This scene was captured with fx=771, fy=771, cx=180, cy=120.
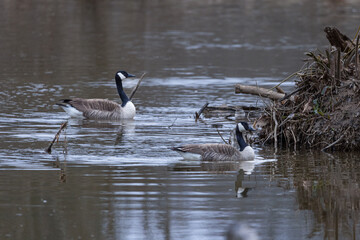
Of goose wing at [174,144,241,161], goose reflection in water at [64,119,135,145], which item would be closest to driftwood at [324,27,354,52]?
goose wing at [174,144,241,161]

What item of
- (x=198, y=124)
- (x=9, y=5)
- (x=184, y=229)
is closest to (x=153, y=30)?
(x=9, y=5)

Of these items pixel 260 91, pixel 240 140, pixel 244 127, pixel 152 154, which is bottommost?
pixel 152 154

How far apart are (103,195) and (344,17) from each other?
35785 mm

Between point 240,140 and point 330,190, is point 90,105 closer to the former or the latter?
point 240,140

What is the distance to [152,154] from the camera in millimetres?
13969

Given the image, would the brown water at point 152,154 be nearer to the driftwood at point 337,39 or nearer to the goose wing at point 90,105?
the goose wing at point 90,105

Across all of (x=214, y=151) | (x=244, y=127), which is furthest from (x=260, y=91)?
(x=214, y=151)

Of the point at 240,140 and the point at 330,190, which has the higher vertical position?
the point at 240,140

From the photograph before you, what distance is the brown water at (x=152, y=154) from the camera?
9375mm

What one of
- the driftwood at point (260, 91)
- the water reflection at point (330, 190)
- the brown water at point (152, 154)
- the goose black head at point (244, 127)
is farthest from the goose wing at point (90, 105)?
the water reflection at point (330, 190)

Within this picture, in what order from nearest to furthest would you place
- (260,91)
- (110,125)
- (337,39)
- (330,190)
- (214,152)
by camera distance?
(330,190)
(214,152)
(337,39)
(260,91)
(110,125)

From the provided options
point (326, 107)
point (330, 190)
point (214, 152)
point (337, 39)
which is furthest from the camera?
point (337, 39)

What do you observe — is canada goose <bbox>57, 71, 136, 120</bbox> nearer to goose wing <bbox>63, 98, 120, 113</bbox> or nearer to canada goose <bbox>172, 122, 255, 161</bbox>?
goose wing <bbox>63, 98, 120, 113</bbox>

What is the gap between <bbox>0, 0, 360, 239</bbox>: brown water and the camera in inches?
369
